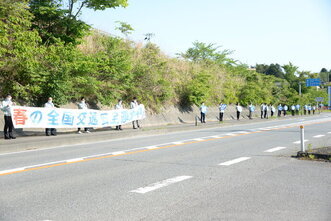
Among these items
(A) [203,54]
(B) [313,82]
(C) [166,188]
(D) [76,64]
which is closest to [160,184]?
(C) [166,188]

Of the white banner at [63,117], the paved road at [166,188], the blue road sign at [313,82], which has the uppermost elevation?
the blue road sign at [313,82]

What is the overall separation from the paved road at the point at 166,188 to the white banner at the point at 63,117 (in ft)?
A: 18.9

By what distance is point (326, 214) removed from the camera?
15.3 feet

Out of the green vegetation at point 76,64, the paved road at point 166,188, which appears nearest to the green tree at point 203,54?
the green vegetation at point 76,64

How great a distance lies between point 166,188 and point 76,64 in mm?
14481

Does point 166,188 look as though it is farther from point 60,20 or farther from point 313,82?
point 313,82

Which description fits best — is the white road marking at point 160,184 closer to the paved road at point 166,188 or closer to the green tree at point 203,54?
the paved road at point 166,188

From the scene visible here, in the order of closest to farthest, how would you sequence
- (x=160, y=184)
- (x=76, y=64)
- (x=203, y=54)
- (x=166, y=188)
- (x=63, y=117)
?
(x=166, y=188) < (x=160, y=184) < (x=63, y=117) < (x=76, y=64) < (x=203, y=54)

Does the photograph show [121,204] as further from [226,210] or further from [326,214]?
[326,214]

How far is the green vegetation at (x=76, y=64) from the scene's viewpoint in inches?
696

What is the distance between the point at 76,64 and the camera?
19.4 metres

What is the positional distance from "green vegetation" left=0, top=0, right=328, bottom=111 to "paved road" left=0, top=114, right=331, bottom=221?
30.2 ft

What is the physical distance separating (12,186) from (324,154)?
7.16 m

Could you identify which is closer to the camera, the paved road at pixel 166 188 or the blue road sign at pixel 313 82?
the paved road at pixel 166 188
